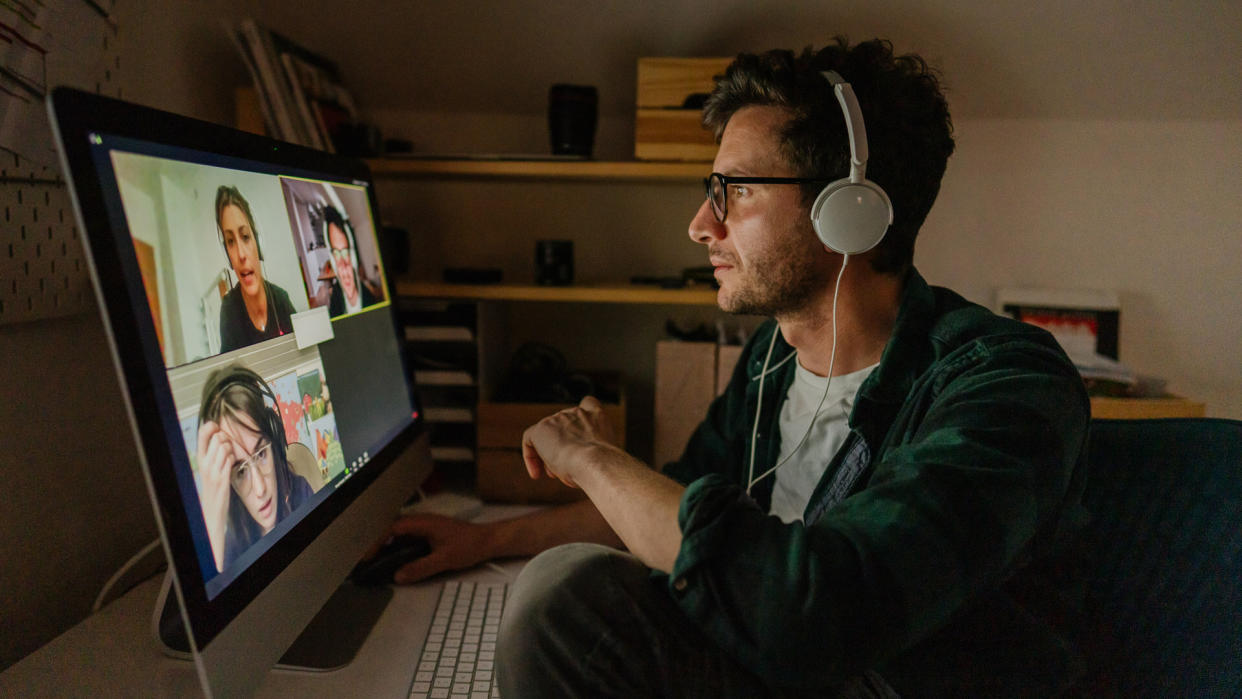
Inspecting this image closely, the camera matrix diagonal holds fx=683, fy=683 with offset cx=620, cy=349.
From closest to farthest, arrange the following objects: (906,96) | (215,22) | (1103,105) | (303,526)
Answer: (303,526), (906,96), (215,22), (1103,105)

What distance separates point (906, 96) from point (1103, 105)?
1005 mm

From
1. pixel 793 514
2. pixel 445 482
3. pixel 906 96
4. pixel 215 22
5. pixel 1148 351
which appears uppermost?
pixel 215 22

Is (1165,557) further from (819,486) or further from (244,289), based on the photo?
(244,289)

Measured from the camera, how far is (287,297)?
76 cm

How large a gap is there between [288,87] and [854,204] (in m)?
1.11

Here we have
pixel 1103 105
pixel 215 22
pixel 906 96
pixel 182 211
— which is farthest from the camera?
pixel 1103 105

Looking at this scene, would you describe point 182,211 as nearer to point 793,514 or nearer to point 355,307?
point 355,307

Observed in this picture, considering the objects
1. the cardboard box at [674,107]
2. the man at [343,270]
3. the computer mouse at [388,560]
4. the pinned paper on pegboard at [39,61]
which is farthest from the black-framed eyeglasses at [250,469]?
the cardboard box at [674,107]

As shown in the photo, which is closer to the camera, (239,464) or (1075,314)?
(239,464)

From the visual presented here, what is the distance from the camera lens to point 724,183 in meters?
0.99

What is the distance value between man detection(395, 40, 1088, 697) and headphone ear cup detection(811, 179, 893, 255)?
98 millimetres

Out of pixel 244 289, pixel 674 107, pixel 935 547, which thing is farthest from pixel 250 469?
pixel 674 107

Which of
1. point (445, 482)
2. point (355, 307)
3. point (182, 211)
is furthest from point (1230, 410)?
point (182, 211)

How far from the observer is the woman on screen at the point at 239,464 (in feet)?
1.94
